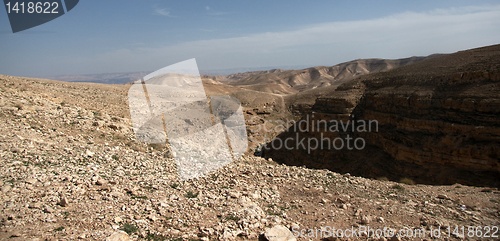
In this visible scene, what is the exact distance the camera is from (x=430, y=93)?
1845 centimetres

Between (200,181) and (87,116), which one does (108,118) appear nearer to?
(87,116)

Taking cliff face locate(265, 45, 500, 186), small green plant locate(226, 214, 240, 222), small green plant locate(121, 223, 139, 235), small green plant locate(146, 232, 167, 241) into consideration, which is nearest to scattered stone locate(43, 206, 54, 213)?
small green plant locate(121, 223, 139, 235)

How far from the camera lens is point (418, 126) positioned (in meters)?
18.1

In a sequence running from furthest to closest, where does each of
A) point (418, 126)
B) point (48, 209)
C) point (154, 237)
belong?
point (418, 126), point (48, 209), point (154, 237)

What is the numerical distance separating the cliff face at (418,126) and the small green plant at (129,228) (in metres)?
15.5

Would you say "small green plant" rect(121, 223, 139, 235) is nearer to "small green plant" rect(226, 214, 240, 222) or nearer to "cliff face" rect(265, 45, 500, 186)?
"small green plant" rect(226, 214, 240, 222)

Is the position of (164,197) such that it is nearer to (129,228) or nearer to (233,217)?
(129,228)

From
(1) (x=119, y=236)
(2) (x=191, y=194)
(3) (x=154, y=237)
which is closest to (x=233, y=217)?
(2) (x=191, y=194)

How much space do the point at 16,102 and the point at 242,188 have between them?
348 inches

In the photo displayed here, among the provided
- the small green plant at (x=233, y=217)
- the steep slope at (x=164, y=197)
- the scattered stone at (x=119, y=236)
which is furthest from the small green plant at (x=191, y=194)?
the scattered stone at (x=119, y=236)

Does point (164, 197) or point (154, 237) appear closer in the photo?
point (154, 237)

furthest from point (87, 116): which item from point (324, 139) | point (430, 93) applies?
point (430, 93)

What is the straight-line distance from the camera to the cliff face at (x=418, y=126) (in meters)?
15.3

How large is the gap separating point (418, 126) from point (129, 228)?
17520mm
